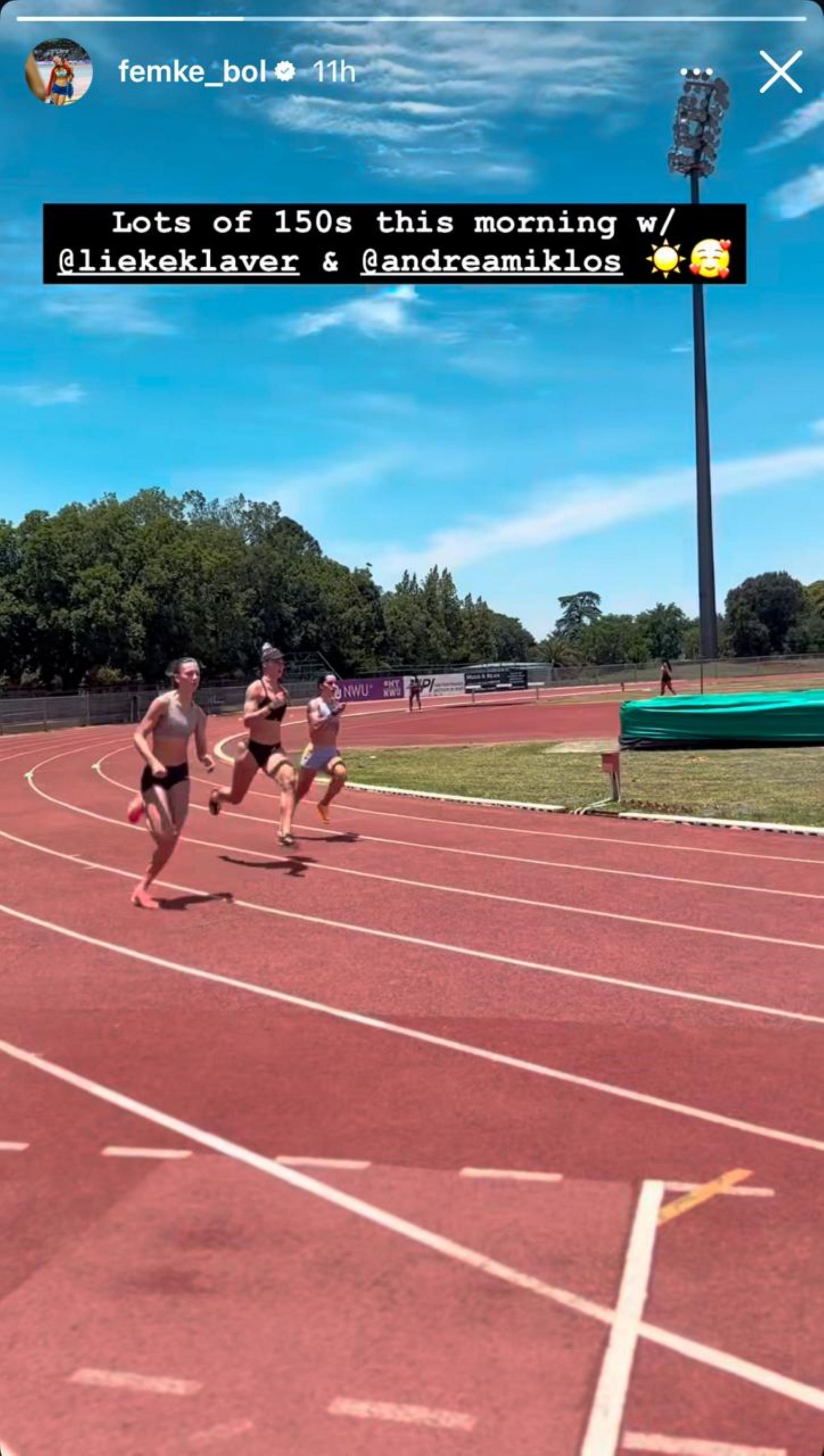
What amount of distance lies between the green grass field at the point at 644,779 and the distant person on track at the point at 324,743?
4.33 meters

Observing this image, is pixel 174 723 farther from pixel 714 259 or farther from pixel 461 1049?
pixel 714 259

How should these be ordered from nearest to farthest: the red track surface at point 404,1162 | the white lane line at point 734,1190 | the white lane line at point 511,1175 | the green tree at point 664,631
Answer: the red track surface at point 404,1162 → the white lane line at point 734,1190 → the white lane line at point 511,1175 → the green tree at point 664,631

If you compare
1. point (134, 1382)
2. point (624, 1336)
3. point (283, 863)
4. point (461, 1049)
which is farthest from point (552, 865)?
point (134, 1382)

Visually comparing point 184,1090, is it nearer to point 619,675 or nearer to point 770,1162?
point 770,1162

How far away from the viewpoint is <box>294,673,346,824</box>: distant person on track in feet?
46.8

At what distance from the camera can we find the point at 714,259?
11.0 meters

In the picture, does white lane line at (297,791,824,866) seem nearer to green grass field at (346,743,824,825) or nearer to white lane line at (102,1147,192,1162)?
green grass field at (346,743,824,825)

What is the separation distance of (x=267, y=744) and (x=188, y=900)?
7.35ft

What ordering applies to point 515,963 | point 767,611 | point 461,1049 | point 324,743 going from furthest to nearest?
point 767,611 → point 324,743 → point 515,963 → point 461,1049

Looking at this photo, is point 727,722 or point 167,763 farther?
point 727,722

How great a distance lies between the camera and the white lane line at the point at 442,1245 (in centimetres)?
334

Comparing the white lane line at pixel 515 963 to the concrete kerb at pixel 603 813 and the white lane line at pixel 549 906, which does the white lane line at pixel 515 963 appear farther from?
the concrete kerb at pixel 603 813

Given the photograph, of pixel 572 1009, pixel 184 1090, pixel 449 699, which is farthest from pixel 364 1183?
pixel 449 699

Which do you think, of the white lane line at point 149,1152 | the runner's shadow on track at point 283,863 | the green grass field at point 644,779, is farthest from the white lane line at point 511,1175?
the green grass field at point 644,779
